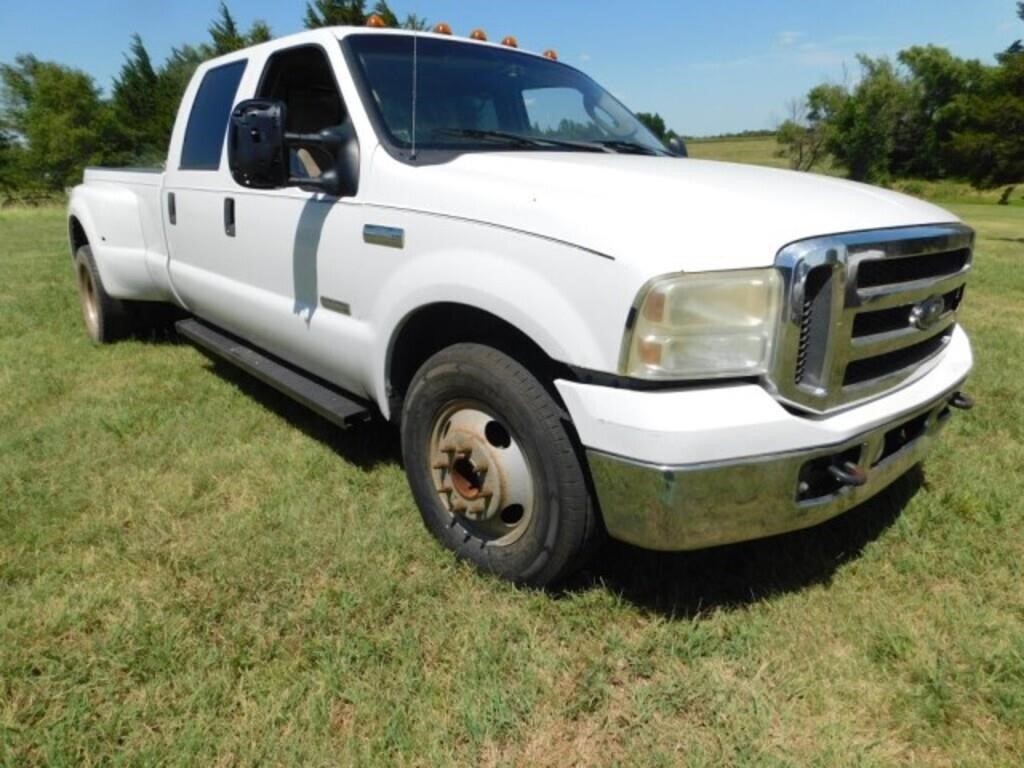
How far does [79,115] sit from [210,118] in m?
54.0

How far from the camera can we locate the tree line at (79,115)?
37406mm

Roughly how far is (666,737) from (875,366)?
1.26 m

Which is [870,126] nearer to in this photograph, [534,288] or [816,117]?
[816,117]

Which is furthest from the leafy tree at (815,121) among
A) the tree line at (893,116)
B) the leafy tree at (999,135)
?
the leafy tree at (999,135)

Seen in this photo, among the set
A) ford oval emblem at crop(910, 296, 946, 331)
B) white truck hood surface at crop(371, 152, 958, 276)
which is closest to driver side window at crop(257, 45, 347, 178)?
white truck hood surface at crop(371, 152, 958, 276)

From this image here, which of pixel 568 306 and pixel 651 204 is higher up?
pixel 651 204

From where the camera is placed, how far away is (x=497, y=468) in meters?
2.35

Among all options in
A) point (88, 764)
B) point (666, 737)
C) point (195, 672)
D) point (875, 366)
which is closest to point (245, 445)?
point (195, 672)

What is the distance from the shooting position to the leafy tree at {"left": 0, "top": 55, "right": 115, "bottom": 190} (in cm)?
4653

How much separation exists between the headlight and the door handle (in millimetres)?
2541

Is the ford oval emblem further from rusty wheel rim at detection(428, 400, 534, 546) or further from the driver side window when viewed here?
the driver side window

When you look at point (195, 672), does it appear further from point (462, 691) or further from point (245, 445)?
point (245, 445)

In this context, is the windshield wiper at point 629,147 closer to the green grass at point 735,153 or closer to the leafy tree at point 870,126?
the green grass at point 735,153

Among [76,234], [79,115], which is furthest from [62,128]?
[76,234]
